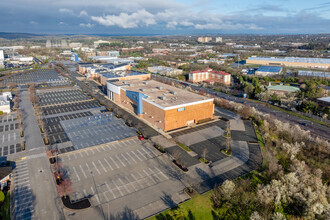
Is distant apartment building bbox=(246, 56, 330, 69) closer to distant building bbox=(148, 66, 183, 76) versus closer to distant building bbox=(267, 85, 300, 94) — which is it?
distant building bbox=(148, 66, 183, 76)

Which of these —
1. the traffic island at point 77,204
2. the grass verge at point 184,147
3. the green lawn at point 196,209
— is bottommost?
the green lawn at point 196,209

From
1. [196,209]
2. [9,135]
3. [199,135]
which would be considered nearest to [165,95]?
[199,135]

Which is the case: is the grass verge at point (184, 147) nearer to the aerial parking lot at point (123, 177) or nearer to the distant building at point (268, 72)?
the aerial parking lot at point (123, 177)

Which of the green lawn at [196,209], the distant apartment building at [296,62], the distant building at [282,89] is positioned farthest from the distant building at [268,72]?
the green lawn at [196,209]

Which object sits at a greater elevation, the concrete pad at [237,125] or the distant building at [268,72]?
the distant building at [268,72]

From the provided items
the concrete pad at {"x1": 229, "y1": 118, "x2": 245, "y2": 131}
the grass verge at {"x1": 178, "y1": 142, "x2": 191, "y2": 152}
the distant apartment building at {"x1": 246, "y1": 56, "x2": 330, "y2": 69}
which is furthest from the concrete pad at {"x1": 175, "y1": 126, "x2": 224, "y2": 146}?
the distant apartment building at {"x1": 246, "y1": 56, "x2": 330, "y2": 69}

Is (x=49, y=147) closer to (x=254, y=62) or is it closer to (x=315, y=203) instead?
(x=315, y=203)
